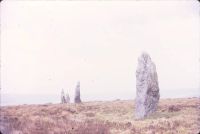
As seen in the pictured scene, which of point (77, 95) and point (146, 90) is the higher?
point (77, 95)

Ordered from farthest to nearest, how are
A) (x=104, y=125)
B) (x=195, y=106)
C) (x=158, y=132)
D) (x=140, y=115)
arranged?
(x=195, y=106), (x=140, y=115), (x=104, y=125), (x=158, y=132)

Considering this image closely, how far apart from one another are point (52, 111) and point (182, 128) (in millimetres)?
14500

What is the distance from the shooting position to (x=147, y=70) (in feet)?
90.6

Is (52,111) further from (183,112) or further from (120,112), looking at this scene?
(183,112)

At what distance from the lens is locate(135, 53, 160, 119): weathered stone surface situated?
26516 mm

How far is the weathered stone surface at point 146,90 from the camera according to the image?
2652cm

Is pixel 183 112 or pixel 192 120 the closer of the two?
pixel 192 120

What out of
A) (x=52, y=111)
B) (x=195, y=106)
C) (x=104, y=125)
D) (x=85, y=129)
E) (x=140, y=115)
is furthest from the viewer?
(x=52, y=111)

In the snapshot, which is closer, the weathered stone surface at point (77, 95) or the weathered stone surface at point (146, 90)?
the weathered stone surface at point (146, 90)

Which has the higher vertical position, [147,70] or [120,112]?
[147,70]

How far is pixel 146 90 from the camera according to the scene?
26750mm

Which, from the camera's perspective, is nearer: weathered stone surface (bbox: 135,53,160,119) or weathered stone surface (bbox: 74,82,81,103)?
weathered stone surface (bbox: 135,53,160,119)

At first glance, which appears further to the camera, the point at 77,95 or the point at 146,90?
the point at 77,95

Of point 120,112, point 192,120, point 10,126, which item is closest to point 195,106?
point 120,112
